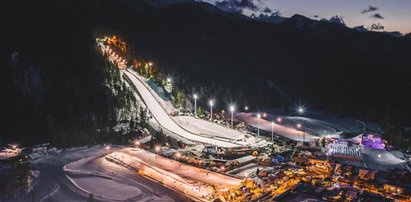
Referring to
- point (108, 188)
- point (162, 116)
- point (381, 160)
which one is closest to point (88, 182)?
point (108, 188)

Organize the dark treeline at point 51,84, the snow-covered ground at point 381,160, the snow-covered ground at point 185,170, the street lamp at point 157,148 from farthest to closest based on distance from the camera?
the dark treeline at point 51,84 → the street lamp at point 157,148 → the snow-covered ground at point 381,160 → the snow-covered ground at point 185,170

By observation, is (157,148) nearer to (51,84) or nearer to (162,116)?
(162,116)

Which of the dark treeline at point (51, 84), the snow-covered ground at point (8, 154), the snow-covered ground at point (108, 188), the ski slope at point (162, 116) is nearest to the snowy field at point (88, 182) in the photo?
the snow-covered ground at point (108, 188)

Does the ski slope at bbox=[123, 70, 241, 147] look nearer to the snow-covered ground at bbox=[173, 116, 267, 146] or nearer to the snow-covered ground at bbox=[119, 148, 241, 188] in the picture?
the snow-covered ground at bbox=[173, 116, 267, 146]

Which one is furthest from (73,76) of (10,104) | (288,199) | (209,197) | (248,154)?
(288,199)

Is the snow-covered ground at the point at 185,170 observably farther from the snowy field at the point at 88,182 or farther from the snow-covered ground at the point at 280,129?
the snow-covered ground at the point at 280,129

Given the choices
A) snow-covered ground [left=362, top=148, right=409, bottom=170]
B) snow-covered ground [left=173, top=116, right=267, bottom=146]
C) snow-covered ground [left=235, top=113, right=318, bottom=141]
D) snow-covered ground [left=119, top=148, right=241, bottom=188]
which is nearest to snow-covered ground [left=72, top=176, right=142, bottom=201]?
snow-covered ground [left=119, top=148, right=241, bottom=188]

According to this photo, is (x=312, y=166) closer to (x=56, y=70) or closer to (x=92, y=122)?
(x=92, y=122)

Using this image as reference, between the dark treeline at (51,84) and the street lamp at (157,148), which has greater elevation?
the dark treeline at (51,84)
